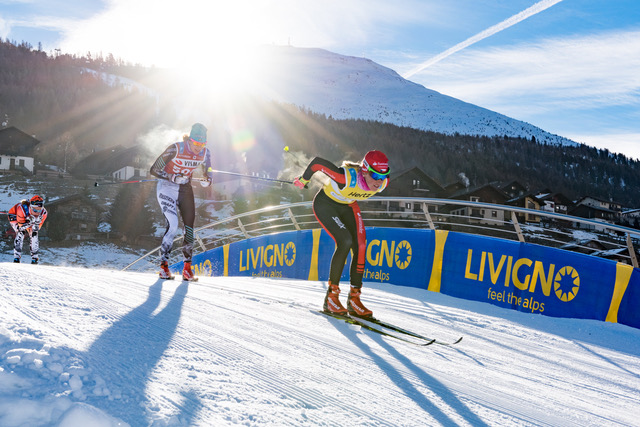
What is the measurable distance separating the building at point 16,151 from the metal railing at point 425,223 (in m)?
35.5

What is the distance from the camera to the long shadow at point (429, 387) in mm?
2504

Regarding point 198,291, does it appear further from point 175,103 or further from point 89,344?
point 175,103

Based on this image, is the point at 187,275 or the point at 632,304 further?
the point at 187,275

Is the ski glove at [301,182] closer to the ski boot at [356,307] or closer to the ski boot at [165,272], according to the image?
the ski boot at [356,307]

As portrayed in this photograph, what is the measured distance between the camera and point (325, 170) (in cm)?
540

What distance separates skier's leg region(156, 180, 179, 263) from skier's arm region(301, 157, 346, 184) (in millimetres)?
3117

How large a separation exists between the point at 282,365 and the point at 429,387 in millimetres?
953

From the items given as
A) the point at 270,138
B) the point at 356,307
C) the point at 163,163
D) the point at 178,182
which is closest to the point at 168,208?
the point at 178,182

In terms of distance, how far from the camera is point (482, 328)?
5.78m

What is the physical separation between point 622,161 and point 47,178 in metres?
156

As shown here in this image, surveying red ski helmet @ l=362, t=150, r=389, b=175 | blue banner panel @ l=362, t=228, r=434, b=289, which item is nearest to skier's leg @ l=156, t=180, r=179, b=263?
red ski helmet @ l=362, t=150, r=389, b=175

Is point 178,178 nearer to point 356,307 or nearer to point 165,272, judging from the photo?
point 165,272

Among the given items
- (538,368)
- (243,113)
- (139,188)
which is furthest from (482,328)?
(243,113)

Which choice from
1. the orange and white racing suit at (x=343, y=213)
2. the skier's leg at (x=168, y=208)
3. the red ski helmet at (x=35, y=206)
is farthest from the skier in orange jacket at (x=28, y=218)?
the orange and white racing suit at (x=343, y=213)
